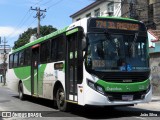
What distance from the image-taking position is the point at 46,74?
1536cm

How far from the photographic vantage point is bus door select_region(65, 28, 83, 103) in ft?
38.5

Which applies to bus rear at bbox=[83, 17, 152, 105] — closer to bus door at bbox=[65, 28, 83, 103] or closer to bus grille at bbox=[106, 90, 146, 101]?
bus grille at bbox=[106, 90, 146, 101]

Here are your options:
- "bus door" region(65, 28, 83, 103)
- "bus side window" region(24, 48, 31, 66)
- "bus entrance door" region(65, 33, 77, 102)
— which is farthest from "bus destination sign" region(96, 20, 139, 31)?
"bus side window" region(24, 48, 31, 66)

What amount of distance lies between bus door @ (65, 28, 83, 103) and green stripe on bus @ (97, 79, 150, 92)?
3.02ft

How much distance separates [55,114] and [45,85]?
113 inches

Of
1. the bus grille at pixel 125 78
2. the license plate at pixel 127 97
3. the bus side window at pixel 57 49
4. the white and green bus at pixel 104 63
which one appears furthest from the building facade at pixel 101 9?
the license plate at pixel 127 97

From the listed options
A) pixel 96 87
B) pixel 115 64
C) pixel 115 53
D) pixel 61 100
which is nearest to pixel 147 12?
pixel 61 100

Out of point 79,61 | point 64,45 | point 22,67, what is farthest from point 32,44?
point 79,61

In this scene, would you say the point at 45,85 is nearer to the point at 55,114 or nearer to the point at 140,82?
the point at 55,114

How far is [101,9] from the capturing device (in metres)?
40.6

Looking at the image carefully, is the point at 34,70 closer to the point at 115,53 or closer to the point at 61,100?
the point at 61,100

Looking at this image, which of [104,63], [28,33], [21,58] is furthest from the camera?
[28,33]

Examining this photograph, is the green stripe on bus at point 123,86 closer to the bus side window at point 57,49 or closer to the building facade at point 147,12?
the bus side window at point 57,49

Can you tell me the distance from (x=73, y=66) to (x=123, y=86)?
200 centimetres
